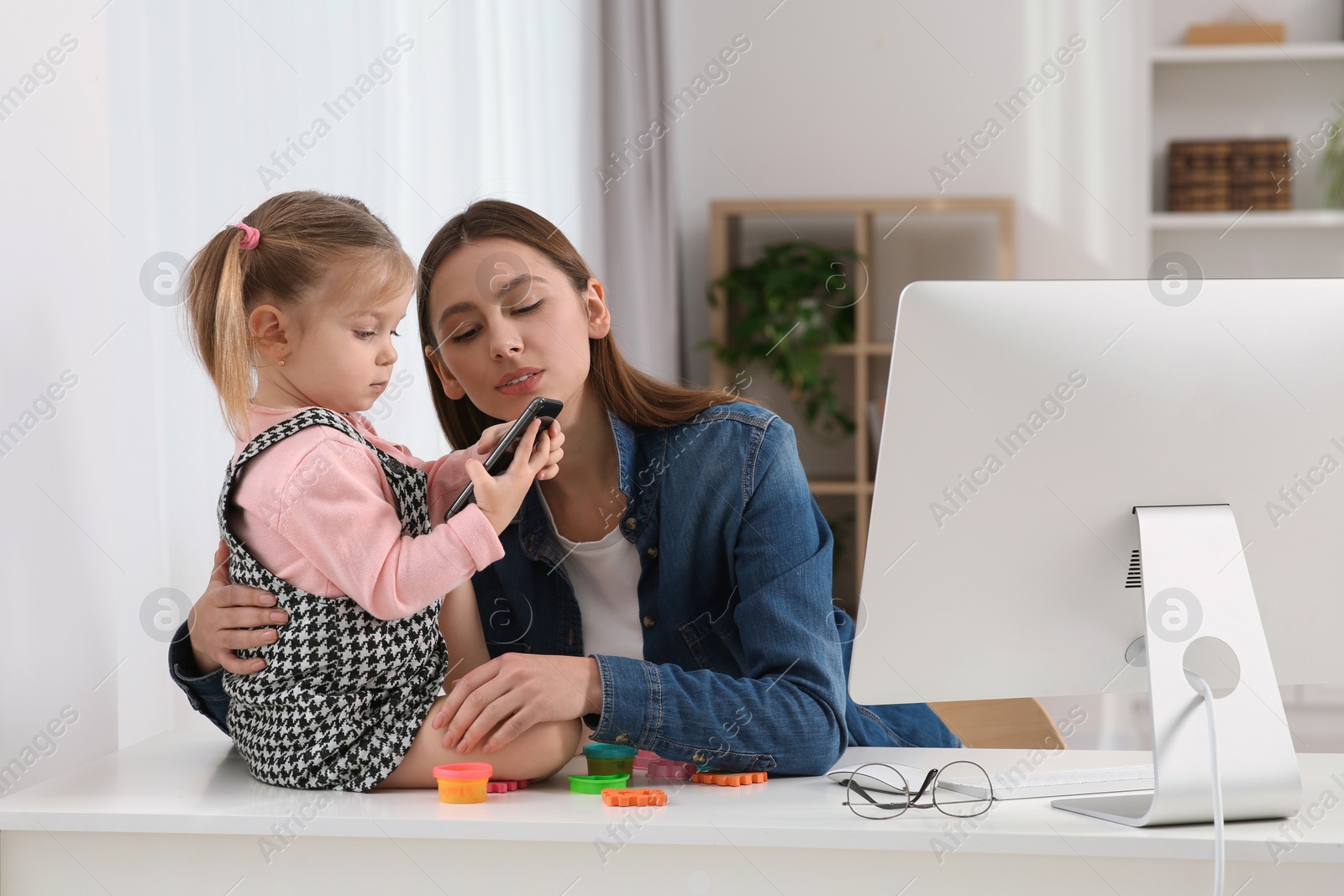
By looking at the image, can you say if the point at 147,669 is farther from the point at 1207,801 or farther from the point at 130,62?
the point at 1207,801

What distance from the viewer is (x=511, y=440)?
1018mm

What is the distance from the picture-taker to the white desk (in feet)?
2.83

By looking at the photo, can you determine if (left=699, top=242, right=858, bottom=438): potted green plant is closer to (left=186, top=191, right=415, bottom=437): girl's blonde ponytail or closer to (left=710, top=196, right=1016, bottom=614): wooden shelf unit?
(left=710, top=196, right=1016, bottom=614): wooden shelf unit

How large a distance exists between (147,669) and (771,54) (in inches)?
132

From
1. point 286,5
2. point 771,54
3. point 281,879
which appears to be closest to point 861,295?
point 771,54

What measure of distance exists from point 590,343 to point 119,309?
0.50 meters

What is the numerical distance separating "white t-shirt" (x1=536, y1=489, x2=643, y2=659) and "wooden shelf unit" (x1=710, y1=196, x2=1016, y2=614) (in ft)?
8.13

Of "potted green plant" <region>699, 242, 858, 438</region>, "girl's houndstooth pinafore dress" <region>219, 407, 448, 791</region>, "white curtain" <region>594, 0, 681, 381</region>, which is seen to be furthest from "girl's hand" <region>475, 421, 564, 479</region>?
"potted green plant" <region>699, 242, 858, 438</region>

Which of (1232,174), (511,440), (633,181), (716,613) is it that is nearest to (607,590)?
(716,613)

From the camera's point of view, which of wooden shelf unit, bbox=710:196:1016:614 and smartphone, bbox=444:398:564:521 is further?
wooden shelf unit, bbox=710:196:1016:614

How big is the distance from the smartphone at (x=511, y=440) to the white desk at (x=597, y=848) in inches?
10.1

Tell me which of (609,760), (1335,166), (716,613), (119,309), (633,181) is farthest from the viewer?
(1335,166)

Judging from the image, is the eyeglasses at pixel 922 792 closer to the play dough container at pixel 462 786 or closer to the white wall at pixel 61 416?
the play dough container at pixel 462 786

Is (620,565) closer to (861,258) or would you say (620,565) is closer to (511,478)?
(511,478)
